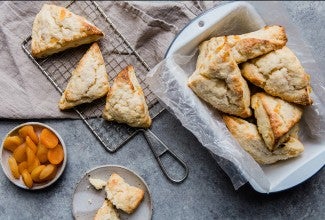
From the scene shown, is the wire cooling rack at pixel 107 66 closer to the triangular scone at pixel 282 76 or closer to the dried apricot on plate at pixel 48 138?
the dried apricot on plate at pixel 48 138

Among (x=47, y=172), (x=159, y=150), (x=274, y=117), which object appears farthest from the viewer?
(x=159, y=150)

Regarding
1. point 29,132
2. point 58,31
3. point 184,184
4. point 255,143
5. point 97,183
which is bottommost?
point 184,184

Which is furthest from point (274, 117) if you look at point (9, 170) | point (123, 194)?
point (9, 170)

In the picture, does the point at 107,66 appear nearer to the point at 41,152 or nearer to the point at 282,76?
the point at 41,152

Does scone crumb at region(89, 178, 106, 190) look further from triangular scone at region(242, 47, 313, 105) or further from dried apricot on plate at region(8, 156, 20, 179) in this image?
triangular scone at region(242, 47, 313, 105)

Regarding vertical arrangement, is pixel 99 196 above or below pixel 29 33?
below

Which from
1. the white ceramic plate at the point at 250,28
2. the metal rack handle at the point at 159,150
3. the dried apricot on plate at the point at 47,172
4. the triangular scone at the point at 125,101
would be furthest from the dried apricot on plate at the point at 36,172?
the white ceramic plate at the point at 250,28

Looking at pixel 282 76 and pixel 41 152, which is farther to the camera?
pixel 41 152

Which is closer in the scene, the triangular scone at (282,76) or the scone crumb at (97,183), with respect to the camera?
the triangular scone at (282,76)
